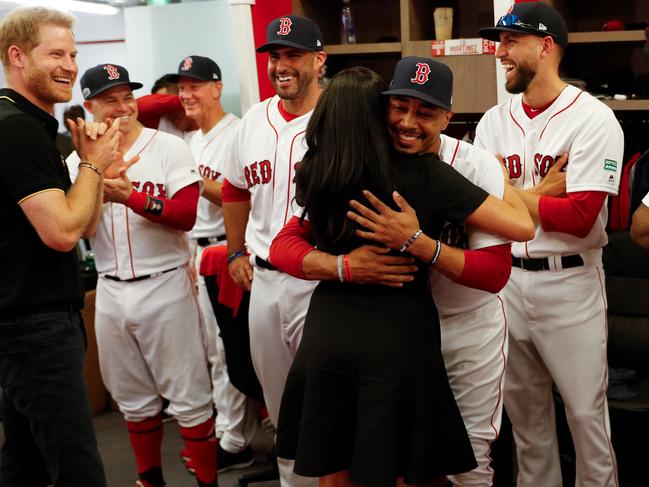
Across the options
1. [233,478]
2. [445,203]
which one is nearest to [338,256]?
[445,203]

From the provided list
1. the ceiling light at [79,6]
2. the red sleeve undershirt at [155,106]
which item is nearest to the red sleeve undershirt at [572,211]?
the red sleeve undershirt at [155,106]

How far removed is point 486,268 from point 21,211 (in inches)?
48.4

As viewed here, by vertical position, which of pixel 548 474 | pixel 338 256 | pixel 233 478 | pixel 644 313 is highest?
pixel 338 256

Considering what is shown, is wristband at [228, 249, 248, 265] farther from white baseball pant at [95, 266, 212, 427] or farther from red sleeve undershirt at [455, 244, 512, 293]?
red sleeve undershirt at [455, 244, 512, 293]

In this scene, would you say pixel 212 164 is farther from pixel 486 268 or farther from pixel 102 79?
pixel 486 268

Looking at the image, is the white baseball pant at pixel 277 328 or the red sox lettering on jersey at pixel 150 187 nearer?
the white baseball pant at pixel 277 328

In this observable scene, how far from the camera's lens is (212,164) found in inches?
148

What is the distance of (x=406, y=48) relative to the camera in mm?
3723

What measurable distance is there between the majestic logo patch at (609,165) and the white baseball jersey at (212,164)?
5.78 ft

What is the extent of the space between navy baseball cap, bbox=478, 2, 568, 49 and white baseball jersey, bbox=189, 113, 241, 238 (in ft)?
4.87

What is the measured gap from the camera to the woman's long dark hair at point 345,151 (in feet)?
6.28

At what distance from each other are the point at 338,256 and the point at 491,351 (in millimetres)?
511

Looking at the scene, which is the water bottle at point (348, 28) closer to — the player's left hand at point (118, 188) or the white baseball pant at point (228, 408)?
the white baseball pant at point (228, 408)

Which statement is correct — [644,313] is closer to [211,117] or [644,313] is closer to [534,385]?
[534,385]
